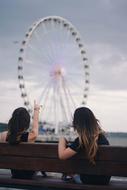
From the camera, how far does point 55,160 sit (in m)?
4.45

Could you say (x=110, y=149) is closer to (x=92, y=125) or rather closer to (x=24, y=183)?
(x=92, y=125)

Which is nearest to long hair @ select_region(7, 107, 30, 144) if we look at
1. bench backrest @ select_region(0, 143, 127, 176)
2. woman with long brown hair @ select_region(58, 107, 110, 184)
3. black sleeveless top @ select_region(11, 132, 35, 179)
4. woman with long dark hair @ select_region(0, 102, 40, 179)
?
woman with long dark hair @ select_region(0, 102, 40, 179)

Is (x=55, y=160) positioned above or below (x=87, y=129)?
below

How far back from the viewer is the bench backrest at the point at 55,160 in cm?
419

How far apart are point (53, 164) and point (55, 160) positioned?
4 cm

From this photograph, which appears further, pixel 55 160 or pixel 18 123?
pixel 18 123

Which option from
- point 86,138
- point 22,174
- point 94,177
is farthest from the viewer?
point 22,174

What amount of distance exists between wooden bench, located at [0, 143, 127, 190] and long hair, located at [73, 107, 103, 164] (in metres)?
0.08

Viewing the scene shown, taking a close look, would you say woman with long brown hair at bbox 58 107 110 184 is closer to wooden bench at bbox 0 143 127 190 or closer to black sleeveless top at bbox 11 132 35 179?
wooden bench at bbox 0 143 127 190

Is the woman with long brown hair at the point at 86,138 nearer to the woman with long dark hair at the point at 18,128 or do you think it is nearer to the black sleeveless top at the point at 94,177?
the black sleeveless top at the point at 94,177

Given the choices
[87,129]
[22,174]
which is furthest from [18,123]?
[87,129]

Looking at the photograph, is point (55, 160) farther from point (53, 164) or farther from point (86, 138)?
point (86, 138)

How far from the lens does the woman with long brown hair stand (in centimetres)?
423

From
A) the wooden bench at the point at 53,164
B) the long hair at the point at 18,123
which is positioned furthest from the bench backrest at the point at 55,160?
the long hair at the point at 18,123
